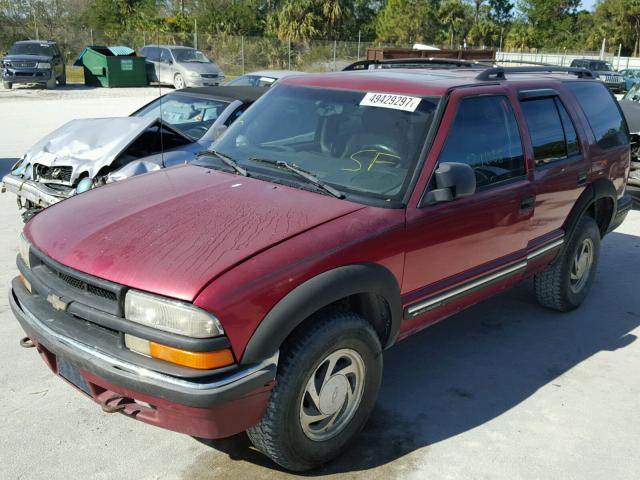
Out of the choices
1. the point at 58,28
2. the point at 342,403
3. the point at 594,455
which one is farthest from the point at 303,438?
the point at 58,28

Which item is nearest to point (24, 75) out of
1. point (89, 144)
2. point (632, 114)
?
point (89, 144)

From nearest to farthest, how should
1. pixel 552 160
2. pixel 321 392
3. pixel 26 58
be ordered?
1. pixel 321 392
2. pixel 552 160
3. pixel 26 58

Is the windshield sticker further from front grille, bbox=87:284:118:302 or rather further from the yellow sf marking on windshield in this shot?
front grille, bbox=87:284:118:302

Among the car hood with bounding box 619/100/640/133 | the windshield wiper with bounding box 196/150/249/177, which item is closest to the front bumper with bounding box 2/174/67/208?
the windshield wiper with bounding box 196/150/249/177

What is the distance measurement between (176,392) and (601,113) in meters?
4.38

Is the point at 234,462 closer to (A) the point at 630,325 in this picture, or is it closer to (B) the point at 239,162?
(B) the point at 239,162

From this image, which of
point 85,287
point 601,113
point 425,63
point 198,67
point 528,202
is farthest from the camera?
point 198,67

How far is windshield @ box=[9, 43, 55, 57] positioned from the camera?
2339cm

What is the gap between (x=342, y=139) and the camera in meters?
3.75

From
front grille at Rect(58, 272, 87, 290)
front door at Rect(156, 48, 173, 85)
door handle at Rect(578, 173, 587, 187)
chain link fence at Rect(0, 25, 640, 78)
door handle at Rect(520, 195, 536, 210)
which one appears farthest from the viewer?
chain link fence at Rect(0, 25, 640, 78)

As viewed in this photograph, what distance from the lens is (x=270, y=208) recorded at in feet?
10.6

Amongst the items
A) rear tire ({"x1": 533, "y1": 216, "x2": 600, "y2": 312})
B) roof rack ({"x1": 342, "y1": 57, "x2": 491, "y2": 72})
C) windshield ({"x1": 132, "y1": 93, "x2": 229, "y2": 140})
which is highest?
roof rack ({"x1": 342, "y1": 57, "x2": 491, "y2": 72})

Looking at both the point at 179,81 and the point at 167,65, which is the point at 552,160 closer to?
the point at 179,81

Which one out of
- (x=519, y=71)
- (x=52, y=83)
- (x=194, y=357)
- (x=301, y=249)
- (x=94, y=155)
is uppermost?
Answer: (x=519, y=71)
